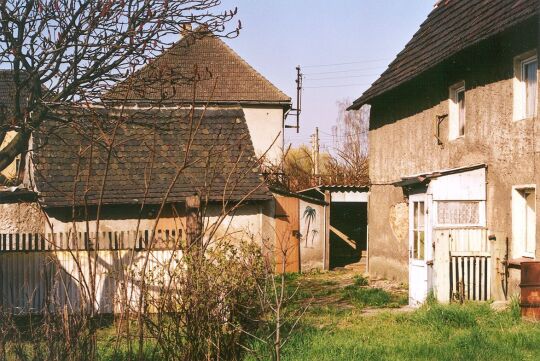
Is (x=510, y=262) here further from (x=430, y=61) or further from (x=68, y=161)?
(x=68, y=161)

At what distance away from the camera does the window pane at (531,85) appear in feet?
38.6

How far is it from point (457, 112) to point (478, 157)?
6.45ft

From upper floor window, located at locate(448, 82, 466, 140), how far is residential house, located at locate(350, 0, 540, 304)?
Answer: 0.07 ft

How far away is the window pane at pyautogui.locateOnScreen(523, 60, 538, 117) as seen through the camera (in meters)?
11.8

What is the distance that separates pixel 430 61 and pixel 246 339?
1085cm

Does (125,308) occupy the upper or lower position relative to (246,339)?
upper

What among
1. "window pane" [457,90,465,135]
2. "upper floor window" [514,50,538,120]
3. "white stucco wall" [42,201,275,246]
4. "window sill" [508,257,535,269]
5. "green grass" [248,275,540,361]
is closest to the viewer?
"green grass" [248,275,540,361]

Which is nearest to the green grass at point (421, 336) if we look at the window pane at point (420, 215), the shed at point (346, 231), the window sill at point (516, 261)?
the window sill at point (516, 261)

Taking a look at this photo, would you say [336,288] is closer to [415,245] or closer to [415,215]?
[415,245]

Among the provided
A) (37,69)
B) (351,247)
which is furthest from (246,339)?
(351,247)

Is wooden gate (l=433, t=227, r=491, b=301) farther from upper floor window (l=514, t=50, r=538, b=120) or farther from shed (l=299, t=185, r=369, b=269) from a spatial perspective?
shed (l=299, t=185, r=369, b=269)

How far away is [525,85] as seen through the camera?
12.1 metres

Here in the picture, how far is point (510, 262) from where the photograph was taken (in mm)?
11906

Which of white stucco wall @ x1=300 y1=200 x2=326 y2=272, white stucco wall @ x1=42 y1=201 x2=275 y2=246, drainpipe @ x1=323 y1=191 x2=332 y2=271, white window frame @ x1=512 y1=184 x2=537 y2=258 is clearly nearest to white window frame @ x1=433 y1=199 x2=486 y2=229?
white window frame @ x1=512 y1=184 x2=537 y2=258
